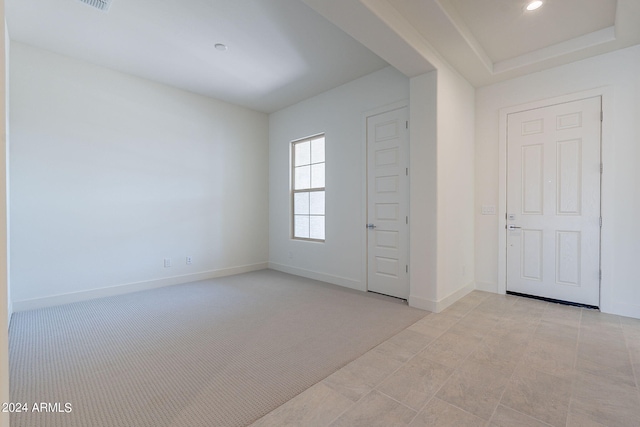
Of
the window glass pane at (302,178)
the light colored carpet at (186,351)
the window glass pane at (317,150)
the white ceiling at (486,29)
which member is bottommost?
the light colored carpet at (186,351)

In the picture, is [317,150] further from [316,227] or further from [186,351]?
[186,351]

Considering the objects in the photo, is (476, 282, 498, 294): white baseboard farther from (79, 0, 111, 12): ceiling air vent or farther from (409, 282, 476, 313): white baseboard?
(79, 0, 111, 12): ceiling air vent

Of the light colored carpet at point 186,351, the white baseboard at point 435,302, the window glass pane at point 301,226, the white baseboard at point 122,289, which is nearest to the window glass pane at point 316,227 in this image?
the window glass pane at point 301,226

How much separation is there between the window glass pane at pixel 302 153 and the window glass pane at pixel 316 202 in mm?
602

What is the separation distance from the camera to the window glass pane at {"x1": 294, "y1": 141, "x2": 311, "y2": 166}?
16.3ft

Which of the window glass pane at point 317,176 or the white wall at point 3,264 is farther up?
the window glass pane at point 317,176

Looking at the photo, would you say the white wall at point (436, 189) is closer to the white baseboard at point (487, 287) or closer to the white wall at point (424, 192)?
the white wall at point (424, 192)

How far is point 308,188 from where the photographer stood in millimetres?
4938

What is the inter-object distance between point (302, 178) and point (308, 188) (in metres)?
0.24

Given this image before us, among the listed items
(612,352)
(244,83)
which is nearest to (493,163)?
(612,352)

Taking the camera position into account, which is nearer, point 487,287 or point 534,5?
point 534,5

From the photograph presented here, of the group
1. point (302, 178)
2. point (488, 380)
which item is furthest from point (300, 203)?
point (488, 380)

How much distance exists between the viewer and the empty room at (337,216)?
6.15 feet

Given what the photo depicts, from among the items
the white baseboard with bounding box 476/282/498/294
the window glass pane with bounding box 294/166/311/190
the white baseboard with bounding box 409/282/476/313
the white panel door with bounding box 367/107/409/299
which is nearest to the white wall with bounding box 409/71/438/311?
the white baseboard with bounding box 409/282/476/313
